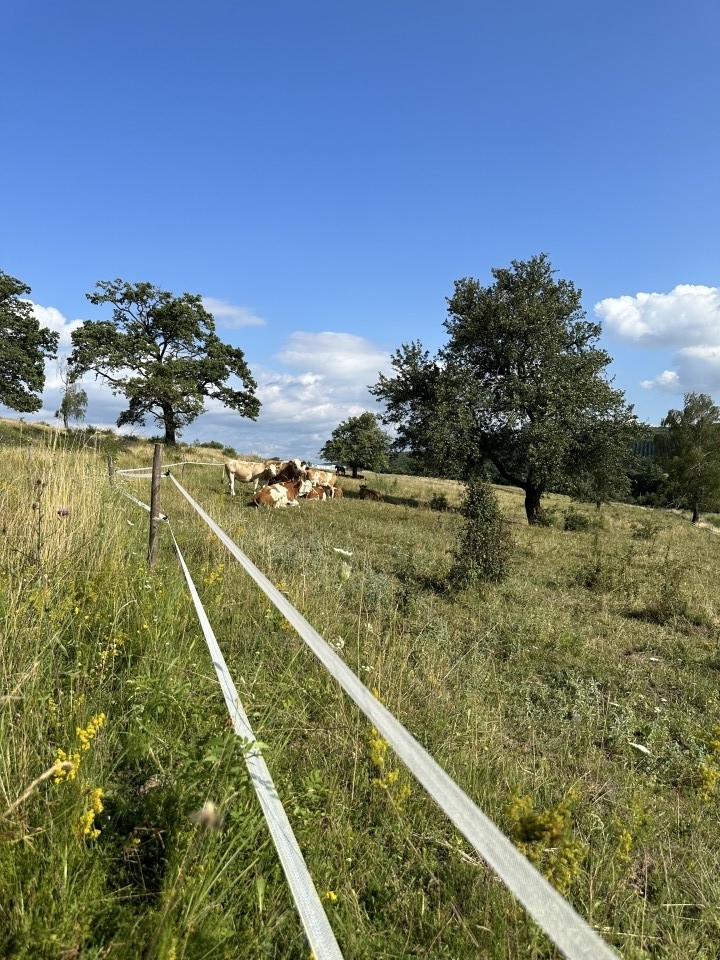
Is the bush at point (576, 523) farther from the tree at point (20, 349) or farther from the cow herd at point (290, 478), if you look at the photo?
the tree at point (20, 349)

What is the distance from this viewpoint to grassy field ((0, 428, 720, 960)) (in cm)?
206

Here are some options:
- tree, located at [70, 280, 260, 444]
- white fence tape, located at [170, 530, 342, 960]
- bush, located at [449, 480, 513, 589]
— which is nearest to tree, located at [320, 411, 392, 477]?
tree, located at [70, 280, 260, 444]

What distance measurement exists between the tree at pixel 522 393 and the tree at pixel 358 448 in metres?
24.2

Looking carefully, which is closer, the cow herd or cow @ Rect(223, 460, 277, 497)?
the cow herd

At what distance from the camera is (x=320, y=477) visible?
21.2m

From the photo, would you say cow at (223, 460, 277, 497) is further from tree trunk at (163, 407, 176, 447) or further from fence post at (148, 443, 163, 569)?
tree trunk at (163, 407, 176, 447)

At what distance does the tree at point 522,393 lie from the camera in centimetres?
2236

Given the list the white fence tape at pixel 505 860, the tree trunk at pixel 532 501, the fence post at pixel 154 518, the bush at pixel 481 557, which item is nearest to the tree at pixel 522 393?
the tree trunk at pixel 532 501

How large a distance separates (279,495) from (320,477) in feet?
11.1

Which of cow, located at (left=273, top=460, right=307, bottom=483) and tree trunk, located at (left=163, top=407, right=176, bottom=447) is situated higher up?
tree trunk, located at (left=163, top=407, right=176, bottom=447)

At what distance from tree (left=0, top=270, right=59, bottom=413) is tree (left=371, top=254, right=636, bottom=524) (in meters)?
27.6

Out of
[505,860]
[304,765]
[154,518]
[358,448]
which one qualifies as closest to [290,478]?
[154,518]

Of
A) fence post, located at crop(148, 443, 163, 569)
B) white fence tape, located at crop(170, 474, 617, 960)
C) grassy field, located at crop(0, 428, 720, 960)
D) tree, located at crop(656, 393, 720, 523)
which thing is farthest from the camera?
tree, located at crop(656, 393, 720, 523)

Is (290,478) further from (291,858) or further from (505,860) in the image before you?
(505,860)
